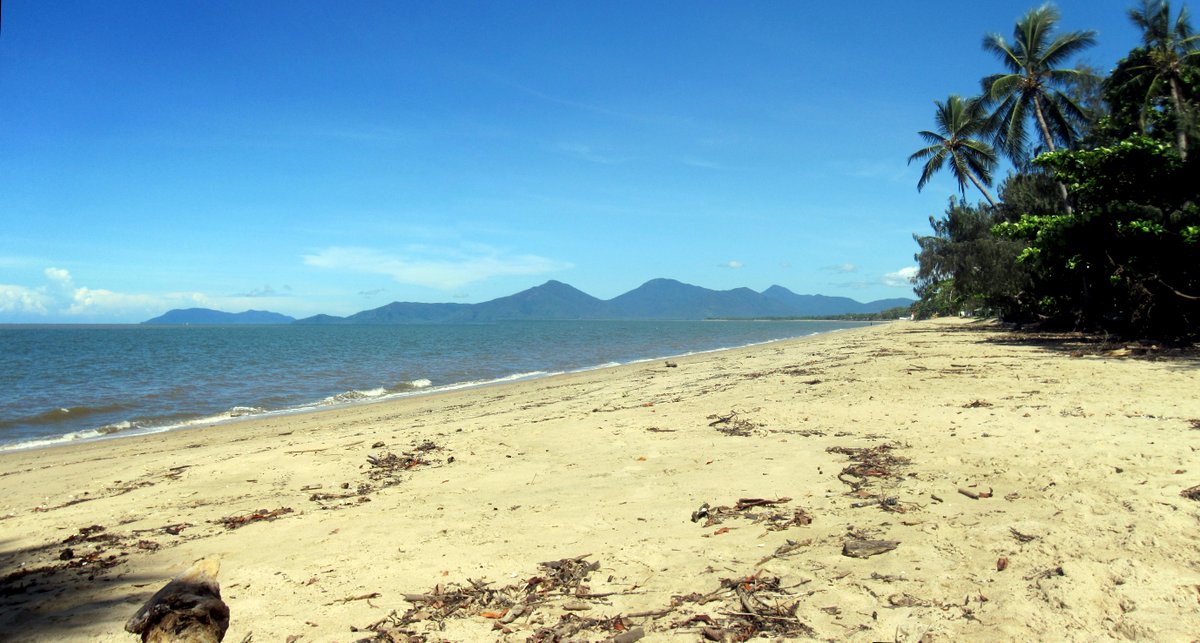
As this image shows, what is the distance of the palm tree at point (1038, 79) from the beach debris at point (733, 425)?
23.6 meters

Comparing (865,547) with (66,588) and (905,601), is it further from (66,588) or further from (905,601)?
(66,588)

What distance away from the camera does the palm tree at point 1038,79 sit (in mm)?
25703

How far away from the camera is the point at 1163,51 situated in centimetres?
1922

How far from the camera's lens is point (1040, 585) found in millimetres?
3566

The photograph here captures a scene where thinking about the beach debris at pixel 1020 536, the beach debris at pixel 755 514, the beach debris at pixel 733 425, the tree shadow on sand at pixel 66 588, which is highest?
the beach debris at pixel 733 425

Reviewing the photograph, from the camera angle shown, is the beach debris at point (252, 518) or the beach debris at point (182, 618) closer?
the beach debris at point (182, 618)

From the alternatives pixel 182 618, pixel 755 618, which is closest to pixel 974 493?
pixel 755 618

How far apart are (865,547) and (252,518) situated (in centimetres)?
520

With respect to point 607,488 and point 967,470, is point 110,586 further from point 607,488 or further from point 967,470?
point 967,470

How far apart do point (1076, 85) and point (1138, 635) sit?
32913 mm

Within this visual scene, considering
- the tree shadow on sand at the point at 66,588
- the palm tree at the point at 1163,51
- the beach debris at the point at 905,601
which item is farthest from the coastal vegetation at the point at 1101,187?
the tree shadow on sand at the point at 66,588

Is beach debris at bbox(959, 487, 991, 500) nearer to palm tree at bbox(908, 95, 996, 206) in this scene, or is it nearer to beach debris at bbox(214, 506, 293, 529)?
beach debris at bbox(214, 506, 293, 529)

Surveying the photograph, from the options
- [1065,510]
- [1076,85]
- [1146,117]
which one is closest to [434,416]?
[1065,510]

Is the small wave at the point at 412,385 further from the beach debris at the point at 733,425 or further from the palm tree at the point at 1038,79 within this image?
the palm tree at the point at 1038,79
